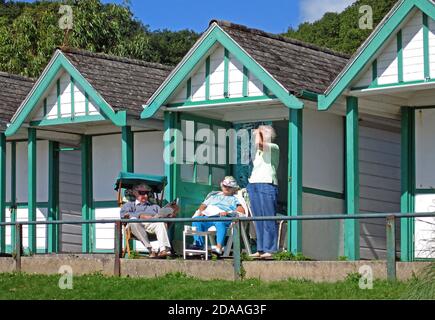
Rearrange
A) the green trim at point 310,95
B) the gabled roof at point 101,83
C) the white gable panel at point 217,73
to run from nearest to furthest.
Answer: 1. the green trim at point 310,95
2. the white gable panel at point 217,73
3. the gabled roof at point 101,83

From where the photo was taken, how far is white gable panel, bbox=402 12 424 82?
1861cm

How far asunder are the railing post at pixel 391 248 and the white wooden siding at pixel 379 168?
18.0ft

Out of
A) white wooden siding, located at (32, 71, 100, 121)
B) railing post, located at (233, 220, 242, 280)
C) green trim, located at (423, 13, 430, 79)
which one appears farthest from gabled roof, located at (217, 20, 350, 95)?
white wooden siding, located at (32, 71, 100, 121)

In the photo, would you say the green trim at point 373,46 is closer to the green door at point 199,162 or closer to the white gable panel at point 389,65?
the white gable panel at point 389,65

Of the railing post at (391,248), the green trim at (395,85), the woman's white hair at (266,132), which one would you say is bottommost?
the railing post at (391,248)

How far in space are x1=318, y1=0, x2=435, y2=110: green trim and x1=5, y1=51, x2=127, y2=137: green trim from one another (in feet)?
14.4

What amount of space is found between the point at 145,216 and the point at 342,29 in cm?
2990

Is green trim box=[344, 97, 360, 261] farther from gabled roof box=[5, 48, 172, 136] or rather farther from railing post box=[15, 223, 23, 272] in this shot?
railing post box=[15, 223, 23, 272]

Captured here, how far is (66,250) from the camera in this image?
24953 millimetres

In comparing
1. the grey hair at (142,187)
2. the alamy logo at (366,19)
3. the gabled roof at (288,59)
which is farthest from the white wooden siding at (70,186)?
the alamy logo at (366,19)

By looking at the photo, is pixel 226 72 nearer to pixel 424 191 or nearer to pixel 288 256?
pixel 288 256

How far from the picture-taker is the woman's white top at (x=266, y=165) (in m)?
19.8

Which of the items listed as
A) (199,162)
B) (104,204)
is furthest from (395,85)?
(104,204)

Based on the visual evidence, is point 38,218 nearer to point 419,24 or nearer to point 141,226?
point 141,226
